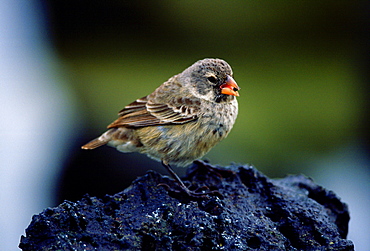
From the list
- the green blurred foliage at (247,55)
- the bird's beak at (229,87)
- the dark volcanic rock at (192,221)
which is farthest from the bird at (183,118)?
the green blurred foliage at (247,55)

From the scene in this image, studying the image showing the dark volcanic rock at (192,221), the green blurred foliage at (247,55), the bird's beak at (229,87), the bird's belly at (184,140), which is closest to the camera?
the dark volcanic rock at (192,221)

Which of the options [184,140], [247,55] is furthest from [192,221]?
[247,55]

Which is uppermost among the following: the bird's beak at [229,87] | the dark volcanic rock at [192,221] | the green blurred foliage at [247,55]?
the green blurred foliage at [247,55]

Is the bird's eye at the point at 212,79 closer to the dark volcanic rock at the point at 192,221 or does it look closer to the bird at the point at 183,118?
the bird at the point at 183,118

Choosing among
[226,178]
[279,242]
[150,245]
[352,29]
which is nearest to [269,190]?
[226,178]

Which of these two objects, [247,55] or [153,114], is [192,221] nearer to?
[153,114]

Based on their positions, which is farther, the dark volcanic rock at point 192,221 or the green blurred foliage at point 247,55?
the green blurred foliage at point 247,55

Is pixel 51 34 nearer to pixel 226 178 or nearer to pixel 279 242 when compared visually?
pixel 226 178

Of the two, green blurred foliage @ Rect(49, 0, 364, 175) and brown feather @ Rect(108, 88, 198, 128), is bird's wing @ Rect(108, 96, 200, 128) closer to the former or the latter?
brown feather @ Rect(108, 88, 198, 128)
